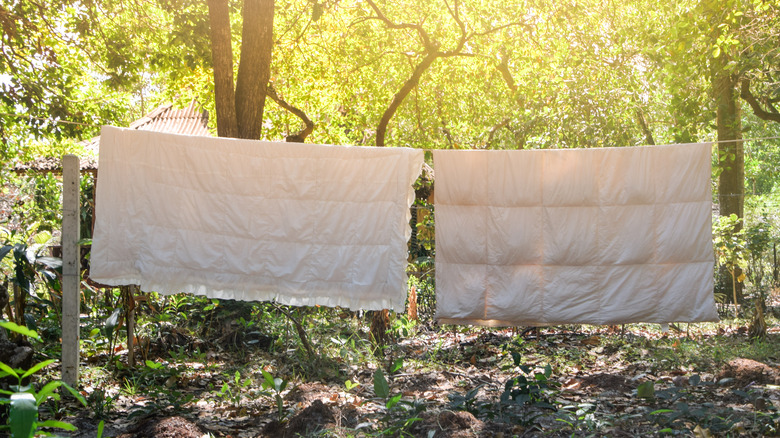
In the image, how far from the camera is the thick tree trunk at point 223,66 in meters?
6.26

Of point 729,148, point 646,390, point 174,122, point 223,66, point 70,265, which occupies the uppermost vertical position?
point 174,122

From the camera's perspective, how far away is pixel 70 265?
4.29 metres

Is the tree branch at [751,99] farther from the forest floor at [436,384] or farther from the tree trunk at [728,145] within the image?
the forest floor at [436,384]

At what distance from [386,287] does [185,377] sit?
162cm

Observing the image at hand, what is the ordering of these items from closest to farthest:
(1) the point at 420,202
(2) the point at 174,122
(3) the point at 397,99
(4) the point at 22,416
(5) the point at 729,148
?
(4) the point at 22,416 < (3) the point at 397,99 < (1) the point at 420,202 < (5) the point at 729,148 < (2) the point at 174,122

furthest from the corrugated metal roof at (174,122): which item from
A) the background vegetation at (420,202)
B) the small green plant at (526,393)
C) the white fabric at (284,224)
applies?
the small green plant at (526,393)

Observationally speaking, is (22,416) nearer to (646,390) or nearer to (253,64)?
(646,390)

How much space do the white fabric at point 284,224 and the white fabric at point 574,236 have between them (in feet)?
1.37

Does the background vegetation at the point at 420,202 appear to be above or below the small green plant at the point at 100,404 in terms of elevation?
above

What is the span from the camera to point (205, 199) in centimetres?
424

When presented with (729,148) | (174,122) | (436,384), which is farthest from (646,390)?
(174,122)

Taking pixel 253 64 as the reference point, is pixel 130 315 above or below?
below

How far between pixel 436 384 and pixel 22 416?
305cm

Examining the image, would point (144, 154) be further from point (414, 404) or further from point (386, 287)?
point (414, 404)
